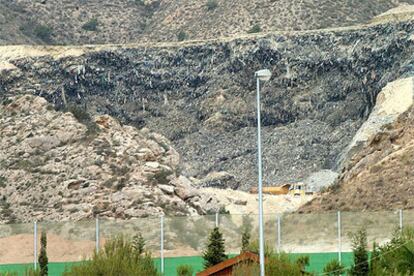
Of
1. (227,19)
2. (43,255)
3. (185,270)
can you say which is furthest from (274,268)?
(227,19)

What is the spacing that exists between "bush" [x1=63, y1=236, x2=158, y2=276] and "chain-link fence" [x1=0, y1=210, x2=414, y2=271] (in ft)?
28.5

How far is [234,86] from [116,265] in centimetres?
10974

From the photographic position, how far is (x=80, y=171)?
300 feet

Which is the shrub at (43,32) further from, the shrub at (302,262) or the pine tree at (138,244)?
the shrub at (302,262)

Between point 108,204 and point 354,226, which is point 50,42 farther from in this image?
point 354,226

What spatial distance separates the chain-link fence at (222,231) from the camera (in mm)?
59531

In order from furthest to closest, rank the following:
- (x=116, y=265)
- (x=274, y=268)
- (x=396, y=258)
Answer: (x=396, y=258)
(x=116, y=265)
(x=274, y=268)

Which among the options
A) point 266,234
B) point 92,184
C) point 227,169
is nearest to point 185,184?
point 92,184

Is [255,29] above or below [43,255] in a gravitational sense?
above

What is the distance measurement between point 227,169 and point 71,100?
19.9 metres

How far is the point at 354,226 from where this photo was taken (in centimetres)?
5991

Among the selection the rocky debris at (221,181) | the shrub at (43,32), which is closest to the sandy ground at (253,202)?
the rocky debris at (221,181)

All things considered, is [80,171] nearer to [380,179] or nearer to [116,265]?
[380,179]

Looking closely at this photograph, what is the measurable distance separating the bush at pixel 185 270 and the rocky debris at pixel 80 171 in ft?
93.8
